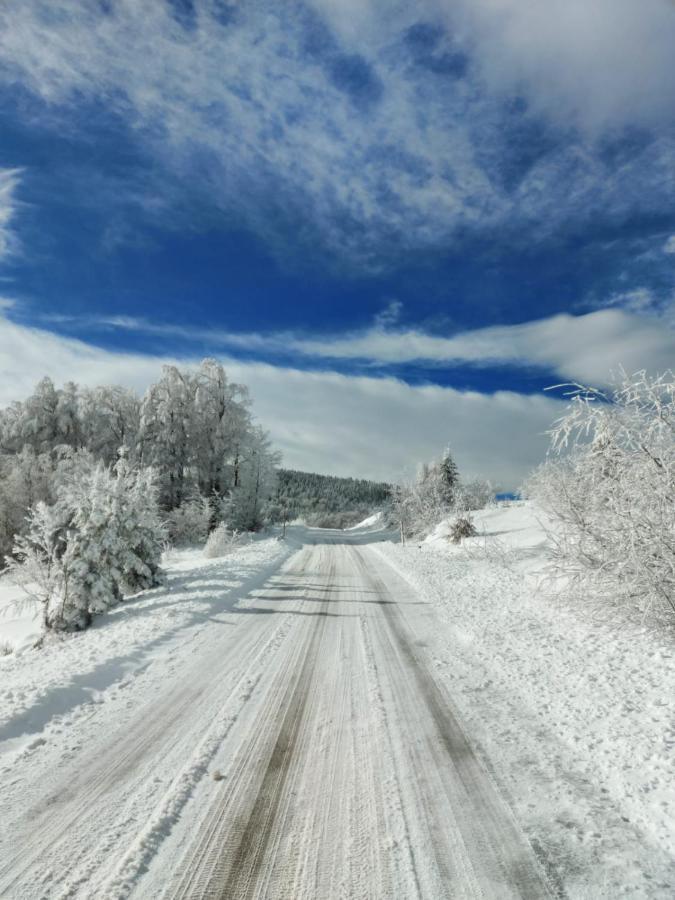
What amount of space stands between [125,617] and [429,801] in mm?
8475

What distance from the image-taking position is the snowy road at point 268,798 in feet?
9.45

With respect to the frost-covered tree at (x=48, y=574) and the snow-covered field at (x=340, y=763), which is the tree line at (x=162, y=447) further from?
the snow-covered field at (x=340, y=763)

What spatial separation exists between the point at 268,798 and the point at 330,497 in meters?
147

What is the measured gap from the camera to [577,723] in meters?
5.02

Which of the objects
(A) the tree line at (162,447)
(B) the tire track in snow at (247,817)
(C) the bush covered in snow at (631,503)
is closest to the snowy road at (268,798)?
(B) the tire track in snow at (247,817)

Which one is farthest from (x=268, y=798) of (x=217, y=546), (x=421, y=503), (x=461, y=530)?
(x=421, y=503)

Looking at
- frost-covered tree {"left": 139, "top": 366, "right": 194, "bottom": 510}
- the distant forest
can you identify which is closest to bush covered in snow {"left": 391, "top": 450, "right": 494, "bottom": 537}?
frost-covered tree {"left": 139, "top": 366, "right": 194, "bottom": 510}

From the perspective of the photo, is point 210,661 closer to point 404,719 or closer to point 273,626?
point 273,626

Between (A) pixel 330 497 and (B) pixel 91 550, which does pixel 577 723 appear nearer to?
(B) pixel 91 550

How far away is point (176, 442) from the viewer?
3350cm

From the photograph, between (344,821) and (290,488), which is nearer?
(344,821)

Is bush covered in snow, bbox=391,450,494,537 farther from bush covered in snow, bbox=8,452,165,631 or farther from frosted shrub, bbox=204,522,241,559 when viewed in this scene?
bush covered in snow, bbox=8,452,165,631

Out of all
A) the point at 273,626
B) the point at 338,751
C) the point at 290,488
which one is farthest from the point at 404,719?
the point at 290,488

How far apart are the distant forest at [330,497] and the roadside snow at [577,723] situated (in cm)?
9030
